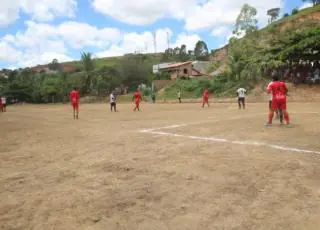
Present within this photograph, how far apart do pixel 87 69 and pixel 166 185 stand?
58857 mm

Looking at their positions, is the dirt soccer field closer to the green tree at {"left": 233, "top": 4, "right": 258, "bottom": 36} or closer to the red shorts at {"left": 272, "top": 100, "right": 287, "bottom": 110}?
the red shorts at {"left": 272, "top": 100, "right": 287, "bottom": 110}

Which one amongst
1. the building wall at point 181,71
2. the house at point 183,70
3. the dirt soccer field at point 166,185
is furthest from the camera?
the house at point 183,70

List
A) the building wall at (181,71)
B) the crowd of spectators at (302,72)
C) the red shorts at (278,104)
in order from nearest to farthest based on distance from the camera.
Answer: the red shorts at (278,104) → the crowd of spectators at (302,72) → the building wall at (181,71)

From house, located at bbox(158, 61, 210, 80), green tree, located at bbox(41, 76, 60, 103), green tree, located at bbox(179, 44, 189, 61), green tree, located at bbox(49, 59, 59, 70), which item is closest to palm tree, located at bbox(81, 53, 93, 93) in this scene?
green tree, located at bbox(41, 76, 60, 103)

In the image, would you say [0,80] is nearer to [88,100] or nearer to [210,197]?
[88,100]

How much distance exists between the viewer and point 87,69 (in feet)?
205

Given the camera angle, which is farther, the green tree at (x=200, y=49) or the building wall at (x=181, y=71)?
the green tree at (x=200, y=49)

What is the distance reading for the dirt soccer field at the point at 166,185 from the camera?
13.9 ft

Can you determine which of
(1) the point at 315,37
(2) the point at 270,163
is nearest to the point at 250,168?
(2) the point at 270,163

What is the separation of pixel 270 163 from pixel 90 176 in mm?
3035

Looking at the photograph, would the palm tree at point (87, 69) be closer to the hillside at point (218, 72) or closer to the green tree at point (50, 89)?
the hillside at point (218, 72)

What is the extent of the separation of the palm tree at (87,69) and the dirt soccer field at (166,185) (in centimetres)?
5351

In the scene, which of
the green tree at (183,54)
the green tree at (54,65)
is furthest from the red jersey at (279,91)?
the green tree at (54,65)

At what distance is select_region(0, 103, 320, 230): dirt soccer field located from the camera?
4227mm
